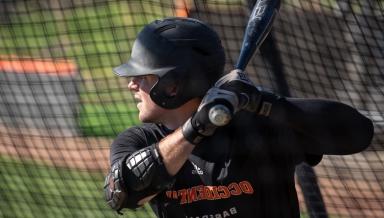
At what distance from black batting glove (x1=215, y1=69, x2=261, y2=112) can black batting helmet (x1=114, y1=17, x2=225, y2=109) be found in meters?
0.24

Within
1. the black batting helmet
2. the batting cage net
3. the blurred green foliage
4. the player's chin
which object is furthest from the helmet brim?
the blurred green foliage

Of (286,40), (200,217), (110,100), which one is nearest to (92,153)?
(110,100)

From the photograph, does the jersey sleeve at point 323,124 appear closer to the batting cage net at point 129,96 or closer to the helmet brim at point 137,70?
the helmet brim at point 137,70

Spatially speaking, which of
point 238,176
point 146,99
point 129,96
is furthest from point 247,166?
point 129,96

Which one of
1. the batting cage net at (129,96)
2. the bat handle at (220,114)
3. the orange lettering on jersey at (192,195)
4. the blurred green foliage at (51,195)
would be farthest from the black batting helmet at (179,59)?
the blurred green foliage at (51,195)

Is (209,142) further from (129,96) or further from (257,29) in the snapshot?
(129,96)

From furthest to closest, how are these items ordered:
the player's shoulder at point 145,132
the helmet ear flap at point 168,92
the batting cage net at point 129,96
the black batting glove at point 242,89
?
the batting cage net at point 129,96, the player's shoulder at point 145,132, the helmet ear flap at point 168,92, the black batting glove at point 242,89

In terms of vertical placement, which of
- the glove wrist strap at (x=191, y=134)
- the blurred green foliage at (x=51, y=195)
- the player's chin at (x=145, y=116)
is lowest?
the blurred green foliage at (x=51, y=195)

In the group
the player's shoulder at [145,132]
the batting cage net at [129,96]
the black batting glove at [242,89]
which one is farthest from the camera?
the batting cage net at [129,96]

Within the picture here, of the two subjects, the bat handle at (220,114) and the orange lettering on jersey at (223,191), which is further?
the orange lettering on jersey at (223,191)

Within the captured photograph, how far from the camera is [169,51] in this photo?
99.8 inches

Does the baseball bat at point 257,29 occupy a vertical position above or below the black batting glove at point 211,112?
below

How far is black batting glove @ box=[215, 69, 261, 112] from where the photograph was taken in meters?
2.25

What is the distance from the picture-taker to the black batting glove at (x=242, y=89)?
2.25m
